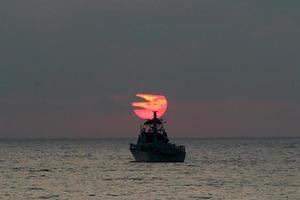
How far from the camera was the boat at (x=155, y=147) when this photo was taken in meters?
148

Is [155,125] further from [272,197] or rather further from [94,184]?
[272,197]

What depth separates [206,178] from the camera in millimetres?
116000

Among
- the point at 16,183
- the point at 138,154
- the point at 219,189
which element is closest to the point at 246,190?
the point at 219,189

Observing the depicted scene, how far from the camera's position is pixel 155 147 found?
14825cm

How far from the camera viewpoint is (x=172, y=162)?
156375 millimetres

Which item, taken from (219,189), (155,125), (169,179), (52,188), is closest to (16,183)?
(52,188)

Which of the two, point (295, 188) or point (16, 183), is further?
point (16, 183)

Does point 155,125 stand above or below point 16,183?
above

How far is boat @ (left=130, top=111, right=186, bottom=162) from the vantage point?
14788cm

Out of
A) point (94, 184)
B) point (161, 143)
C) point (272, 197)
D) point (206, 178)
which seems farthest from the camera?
point (161, 143)

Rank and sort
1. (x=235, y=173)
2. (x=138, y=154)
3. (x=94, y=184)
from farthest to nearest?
(x=138, y=154)
(x=235, y=173)
(x=94, y=184)

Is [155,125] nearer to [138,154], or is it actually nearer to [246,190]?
[138,154]

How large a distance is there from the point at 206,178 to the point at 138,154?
44.4 metres

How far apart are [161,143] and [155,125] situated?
7.41 metres
